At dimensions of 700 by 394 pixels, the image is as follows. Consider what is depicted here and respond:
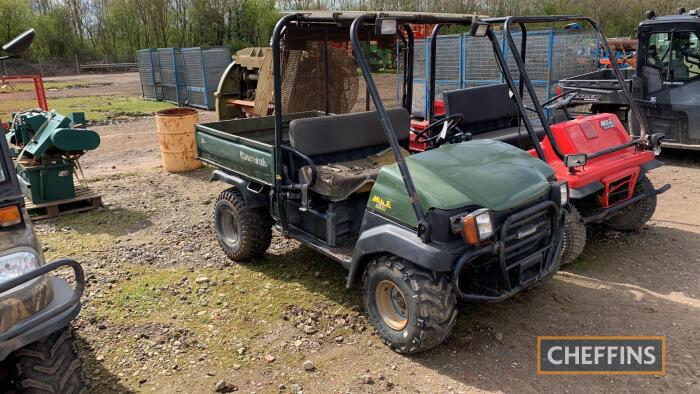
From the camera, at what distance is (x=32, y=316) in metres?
2.48

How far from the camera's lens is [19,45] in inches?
113

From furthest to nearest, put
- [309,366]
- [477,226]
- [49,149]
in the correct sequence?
[49,149] → [309,366] → [477,226]

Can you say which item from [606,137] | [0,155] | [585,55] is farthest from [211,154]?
[585,55]

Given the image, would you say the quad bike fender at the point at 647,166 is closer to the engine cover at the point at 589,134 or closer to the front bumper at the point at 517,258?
the engine cover at the point at 589,134

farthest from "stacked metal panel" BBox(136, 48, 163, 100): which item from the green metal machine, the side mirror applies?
the side mirror

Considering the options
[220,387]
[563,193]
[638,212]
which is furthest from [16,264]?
[638,212]

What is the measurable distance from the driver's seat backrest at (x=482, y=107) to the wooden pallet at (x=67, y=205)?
15.1ft

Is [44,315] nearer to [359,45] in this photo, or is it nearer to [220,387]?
[220,387]

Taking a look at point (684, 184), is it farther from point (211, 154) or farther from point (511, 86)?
point (211, 154)

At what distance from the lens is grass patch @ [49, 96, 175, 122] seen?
15758 millimetres

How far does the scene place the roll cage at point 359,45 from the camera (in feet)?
11.2

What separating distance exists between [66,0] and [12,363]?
4789 centimetres

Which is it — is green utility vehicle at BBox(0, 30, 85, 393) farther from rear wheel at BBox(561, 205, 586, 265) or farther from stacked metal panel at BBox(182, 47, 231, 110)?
stacked metal panel at BBox(182, 47, 231, 110)

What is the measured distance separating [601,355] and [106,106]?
57.4 feet
